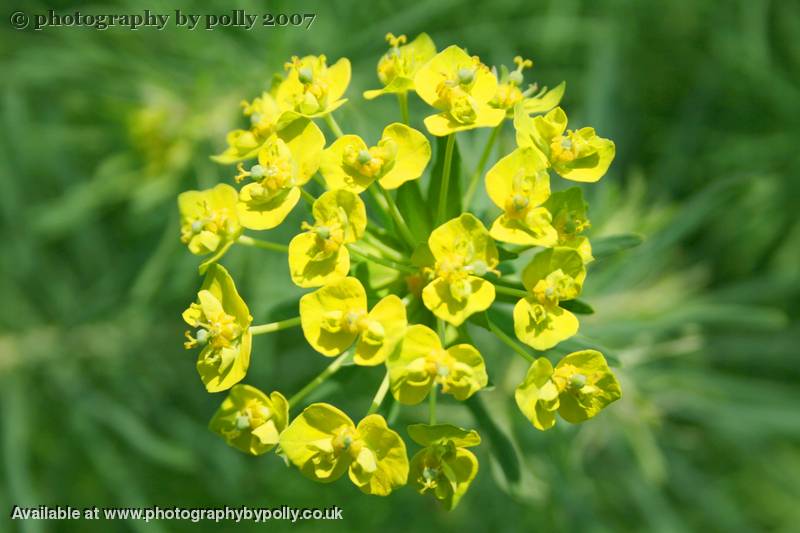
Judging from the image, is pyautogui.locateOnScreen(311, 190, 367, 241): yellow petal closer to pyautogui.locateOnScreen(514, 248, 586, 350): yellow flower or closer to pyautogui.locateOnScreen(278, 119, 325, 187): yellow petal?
pyautogui.locateOnScreen(278, 119, 325, 187): yellow petal

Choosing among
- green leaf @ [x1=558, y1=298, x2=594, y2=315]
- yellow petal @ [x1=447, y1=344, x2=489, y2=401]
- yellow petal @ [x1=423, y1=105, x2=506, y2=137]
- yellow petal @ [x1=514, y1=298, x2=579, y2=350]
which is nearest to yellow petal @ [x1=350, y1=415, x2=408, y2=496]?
yellow petal @ [x1=447, y1=344, x2=489, y2=401]

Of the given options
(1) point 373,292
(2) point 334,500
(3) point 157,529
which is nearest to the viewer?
(1) point 373,292

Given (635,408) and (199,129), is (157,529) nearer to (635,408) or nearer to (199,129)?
(199,129)

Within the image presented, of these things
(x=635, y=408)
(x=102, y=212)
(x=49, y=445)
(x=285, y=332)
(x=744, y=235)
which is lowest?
(x=49, y=445)

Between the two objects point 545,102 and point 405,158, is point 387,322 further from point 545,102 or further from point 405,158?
point 545,102

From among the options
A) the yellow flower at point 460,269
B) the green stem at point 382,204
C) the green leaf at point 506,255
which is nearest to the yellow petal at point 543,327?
the yellow flower at point 460,269

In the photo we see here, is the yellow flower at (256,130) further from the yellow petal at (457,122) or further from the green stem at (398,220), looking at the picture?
the yellow petal at (457,122)

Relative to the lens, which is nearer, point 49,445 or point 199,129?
point 199,129

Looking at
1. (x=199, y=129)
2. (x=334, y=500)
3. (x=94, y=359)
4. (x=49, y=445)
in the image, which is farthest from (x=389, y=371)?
(x=49, y=445)
